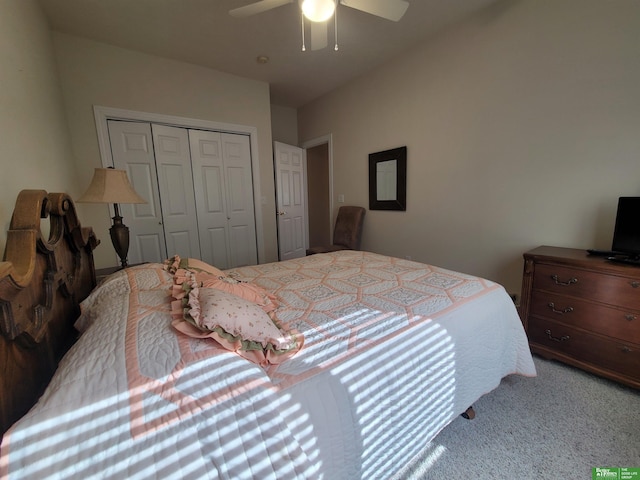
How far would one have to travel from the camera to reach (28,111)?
1458 mm

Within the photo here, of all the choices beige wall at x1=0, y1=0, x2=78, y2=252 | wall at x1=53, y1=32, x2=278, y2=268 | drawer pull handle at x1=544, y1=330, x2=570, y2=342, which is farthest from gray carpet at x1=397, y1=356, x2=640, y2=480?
wall at x1=53, y1=32, x2=278, y2=268

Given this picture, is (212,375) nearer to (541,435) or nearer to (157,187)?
(541,435)

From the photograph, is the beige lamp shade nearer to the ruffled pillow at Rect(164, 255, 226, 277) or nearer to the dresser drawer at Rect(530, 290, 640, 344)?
the ruffled pillow at Rect(164, 255, 226, 277)

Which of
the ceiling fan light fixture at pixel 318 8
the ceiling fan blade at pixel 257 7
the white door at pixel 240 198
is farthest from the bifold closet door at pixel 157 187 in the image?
the ceiling fan light fixture at pixel 318 8

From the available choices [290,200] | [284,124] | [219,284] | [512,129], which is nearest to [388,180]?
[512,129]

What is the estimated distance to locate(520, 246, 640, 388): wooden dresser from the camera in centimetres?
153

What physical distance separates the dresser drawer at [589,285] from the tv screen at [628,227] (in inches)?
9.6

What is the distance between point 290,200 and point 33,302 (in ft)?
11.5

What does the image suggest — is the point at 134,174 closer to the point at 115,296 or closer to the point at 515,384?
the point at 115,296

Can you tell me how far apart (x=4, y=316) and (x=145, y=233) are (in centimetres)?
266

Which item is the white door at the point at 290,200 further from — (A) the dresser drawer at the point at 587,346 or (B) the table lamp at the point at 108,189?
(A) the dresser drawer at the point at 587,346

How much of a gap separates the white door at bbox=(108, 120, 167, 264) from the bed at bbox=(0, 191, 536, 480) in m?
1.66

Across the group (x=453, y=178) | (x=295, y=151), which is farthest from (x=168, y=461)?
(x=295, y=151)

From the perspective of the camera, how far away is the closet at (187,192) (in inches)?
112
